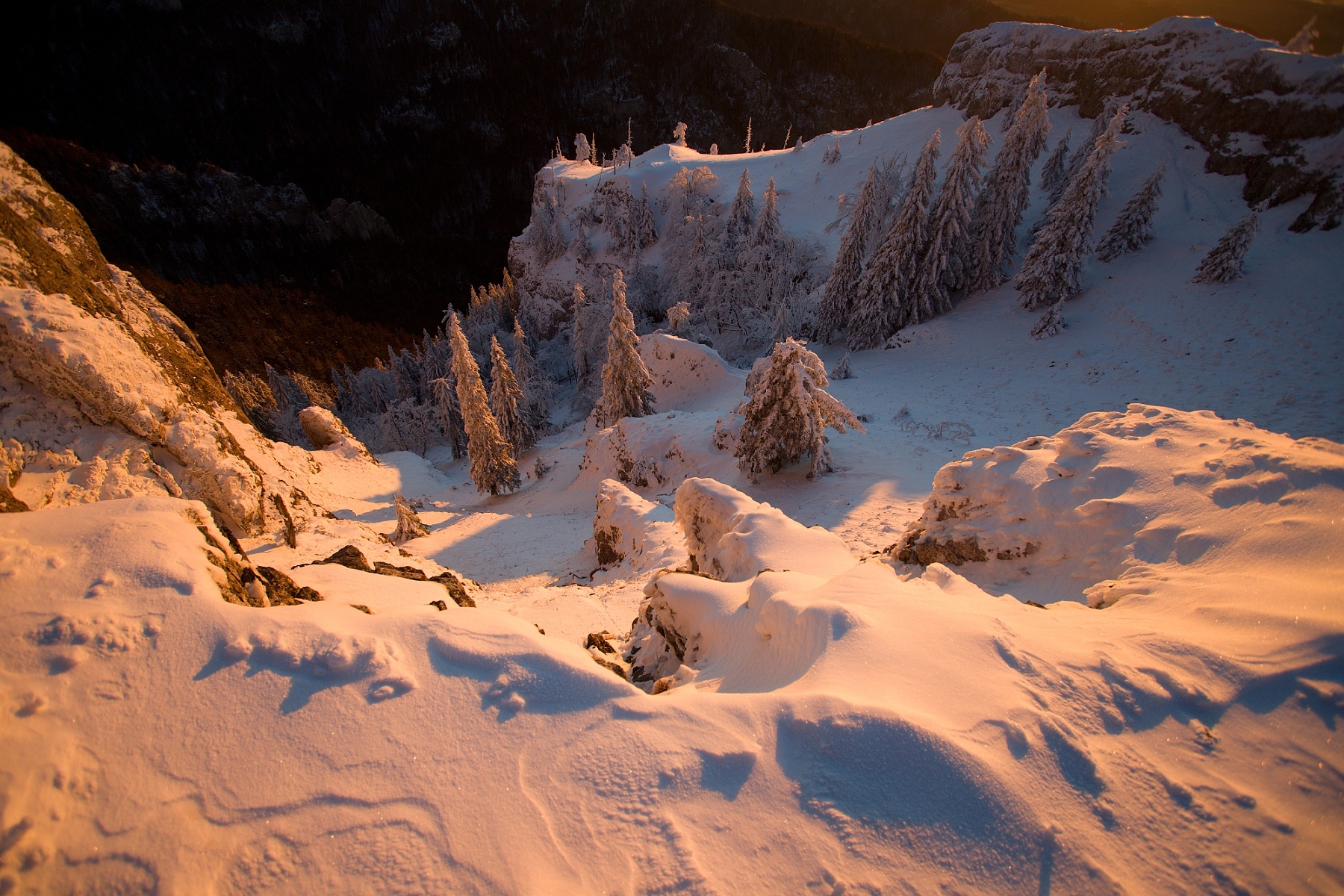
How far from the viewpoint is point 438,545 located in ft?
51.3

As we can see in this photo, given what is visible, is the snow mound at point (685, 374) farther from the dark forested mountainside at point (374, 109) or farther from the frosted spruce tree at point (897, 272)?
the dark forested mountainside at point (374, 109)

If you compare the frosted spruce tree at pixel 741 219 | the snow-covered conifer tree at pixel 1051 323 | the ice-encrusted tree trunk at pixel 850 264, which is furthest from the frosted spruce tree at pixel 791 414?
the frosted spruce tree at pixel 741 219

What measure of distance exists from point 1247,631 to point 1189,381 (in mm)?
18572

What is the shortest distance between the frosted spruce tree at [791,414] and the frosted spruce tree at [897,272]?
41.6 feet

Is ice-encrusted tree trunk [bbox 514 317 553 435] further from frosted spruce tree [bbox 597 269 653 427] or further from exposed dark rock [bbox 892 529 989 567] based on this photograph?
exposed dark rock [bbox 892 529 989 567]

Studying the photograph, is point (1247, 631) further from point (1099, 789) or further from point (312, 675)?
point (312, 675)

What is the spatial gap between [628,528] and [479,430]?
12054mm

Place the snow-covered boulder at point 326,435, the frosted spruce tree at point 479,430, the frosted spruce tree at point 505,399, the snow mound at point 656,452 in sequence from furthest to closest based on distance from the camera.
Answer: the frosted spruce tree at point 505,399 < the snow-covered boulder at point 326,435 < the frosted spruce tree at point 479,430 < the snow mound at point 656,452

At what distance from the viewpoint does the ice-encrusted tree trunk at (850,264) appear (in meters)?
25.8

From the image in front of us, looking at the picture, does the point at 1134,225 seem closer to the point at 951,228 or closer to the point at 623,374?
the point at 951,228

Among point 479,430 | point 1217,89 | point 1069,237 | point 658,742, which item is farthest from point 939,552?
point 1217,89

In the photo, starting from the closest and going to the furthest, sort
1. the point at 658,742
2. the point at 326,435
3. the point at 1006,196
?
the point at 658,742 → the point at 1006,196 → the point at 326,435

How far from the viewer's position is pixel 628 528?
1254cm

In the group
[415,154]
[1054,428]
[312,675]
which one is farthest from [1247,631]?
[415,154]
